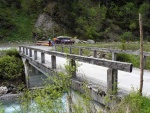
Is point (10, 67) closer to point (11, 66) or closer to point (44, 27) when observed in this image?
point (11, 66)

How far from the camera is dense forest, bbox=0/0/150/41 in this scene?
40250mm

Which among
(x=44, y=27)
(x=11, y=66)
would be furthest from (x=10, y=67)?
(x=44, y=27)

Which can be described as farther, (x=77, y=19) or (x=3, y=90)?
(x=77, y=19)

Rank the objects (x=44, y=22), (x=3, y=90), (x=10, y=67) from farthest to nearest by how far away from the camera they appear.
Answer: (x=44, y=22) < (x=10, y=67) < (x=3, y=90)

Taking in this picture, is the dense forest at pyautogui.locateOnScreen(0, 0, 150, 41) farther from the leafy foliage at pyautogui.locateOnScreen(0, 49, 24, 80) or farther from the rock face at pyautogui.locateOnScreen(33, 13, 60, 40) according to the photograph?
the leafy foliage at pyautogui.locateOnScreen(0, 49, 24, 80)

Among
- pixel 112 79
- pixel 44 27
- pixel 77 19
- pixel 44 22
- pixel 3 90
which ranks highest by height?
pixel 77 19

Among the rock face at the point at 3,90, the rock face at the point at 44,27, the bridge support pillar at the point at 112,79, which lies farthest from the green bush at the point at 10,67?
the bridge support pillar at the point at 112,79

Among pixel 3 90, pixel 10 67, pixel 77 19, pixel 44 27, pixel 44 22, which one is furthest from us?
pixel 77 19

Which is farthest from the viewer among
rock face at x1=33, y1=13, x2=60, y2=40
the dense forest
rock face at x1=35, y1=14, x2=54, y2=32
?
rock face at x1=35, y1=14, x2=54, y2=32

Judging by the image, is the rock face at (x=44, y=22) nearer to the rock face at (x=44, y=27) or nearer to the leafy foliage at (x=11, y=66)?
the rock face at (x=44, y=27)

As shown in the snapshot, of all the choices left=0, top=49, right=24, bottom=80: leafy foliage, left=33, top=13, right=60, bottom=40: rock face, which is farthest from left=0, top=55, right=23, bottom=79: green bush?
left=33, top=13, right=60, bottom=40: rock face

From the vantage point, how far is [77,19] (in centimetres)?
4178

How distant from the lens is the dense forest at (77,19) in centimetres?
4025

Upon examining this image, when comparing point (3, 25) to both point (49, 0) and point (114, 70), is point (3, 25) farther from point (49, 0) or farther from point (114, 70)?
point (114, 70)
